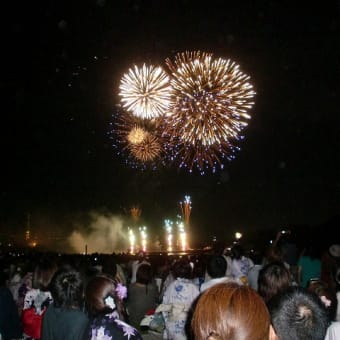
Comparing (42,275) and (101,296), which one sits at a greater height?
(42,275)

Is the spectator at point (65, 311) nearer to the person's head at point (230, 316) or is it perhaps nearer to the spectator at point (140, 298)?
the person's head at point (230, 316)

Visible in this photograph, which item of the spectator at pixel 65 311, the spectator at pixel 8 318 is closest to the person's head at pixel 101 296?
the spectator at pixel 65 311

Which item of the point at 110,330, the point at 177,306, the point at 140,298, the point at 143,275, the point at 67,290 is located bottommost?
the point at 110,330

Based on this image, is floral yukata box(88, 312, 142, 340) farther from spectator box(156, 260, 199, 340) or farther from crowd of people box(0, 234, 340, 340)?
spectator box(156, 260, 199, 340)

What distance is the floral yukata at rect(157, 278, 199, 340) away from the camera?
22.2 feet

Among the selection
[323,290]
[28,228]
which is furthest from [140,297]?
[28,228]

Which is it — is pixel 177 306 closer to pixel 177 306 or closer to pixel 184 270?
pixel 177 306

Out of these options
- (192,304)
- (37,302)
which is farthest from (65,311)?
(37,302)

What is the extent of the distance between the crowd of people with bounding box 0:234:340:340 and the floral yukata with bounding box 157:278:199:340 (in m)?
0.01

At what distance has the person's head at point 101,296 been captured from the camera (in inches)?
175

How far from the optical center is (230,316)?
2393mm

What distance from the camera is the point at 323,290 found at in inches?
190

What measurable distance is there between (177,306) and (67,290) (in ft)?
7.86

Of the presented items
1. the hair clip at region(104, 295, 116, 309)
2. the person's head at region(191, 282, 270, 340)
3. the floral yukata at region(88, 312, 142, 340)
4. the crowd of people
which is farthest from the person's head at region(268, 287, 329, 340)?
the hair clip at region(104, 295, 116, 309)
